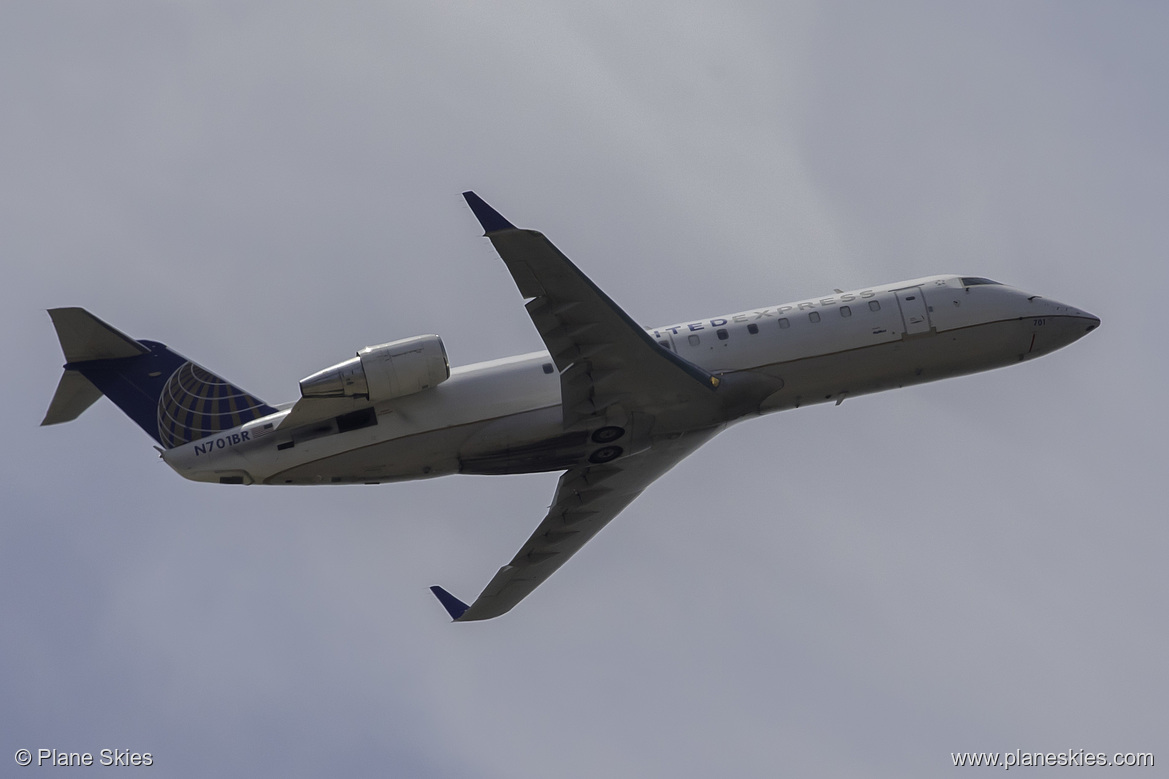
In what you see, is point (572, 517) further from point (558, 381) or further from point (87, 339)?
point (87, 339)

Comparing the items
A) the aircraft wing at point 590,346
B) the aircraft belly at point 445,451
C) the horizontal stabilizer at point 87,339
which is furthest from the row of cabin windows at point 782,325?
the horizontal stabilizer at point 87,339

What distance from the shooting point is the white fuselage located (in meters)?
29.7

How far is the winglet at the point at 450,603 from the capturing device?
121 feet

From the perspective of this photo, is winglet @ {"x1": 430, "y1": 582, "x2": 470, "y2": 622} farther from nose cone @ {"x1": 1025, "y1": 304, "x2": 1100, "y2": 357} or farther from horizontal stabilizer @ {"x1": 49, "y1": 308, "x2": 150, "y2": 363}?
nose cone @ {"x1": 1025, "y1": 304, "x2": 1100, "y2": 357}

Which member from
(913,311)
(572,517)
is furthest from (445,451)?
(913,311)

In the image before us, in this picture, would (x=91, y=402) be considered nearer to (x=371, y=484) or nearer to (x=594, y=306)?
(x=371, y=484)

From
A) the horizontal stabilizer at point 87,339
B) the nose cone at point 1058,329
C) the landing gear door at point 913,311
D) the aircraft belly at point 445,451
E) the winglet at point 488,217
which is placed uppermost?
the winglet at point 488,217

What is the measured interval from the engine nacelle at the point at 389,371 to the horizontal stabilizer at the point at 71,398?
6.96 metres

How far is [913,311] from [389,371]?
13.4 metres

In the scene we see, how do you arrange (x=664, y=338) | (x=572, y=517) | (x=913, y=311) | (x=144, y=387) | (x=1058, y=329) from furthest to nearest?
(x=572, y=517)
(x=1058, y=329)
(x=913, y=311)
(x=144, y=387)
(x=664, y=338)

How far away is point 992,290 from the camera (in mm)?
33250

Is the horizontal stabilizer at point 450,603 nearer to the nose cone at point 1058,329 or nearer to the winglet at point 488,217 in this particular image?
the winglet at point 488,217

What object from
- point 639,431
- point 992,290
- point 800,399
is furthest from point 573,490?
point 992,290

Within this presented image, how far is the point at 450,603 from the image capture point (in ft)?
122
